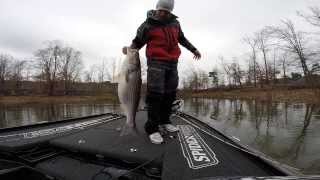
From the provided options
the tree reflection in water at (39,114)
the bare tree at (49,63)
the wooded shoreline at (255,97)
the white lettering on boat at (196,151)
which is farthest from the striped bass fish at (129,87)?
the bare tree at (49,63)

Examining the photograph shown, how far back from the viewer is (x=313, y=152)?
652cm

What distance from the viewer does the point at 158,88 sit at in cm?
357

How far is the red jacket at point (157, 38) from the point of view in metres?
3.59

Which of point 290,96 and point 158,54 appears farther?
point 290,96

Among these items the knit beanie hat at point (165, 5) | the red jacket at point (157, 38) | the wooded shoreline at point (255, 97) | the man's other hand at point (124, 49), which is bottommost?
the wooded shoreline at point (255, 97)

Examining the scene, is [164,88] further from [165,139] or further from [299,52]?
[299,52]

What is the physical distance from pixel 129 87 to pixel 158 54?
57 centimetres

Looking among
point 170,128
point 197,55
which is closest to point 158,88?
point 170,128

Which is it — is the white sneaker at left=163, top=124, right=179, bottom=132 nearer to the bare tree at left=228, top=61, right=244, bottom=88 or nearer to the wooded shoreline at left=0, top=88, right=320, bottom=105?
the wooded shoreline at left=0, top=88, right=320, bottom=105

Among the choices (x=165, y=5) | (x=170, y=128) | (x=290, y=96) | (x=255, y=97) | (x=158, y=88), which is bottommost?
(x=255, y=97)

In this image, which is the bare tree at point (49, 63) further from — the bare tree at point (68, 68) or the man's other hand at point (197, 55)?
the man's other hand at point (197, 55)

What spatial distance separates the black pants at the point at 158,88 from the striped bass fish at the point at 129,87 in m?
0.24

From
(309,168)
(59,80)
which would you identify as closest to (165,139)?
(309,168)

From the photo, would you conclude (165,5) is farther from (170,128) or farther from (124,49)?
(170,128)
